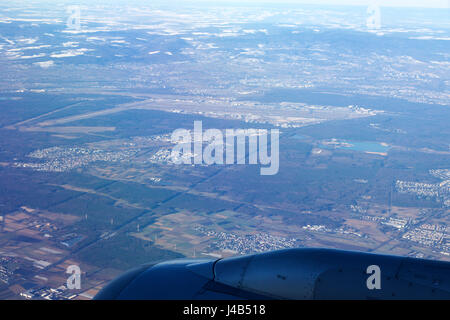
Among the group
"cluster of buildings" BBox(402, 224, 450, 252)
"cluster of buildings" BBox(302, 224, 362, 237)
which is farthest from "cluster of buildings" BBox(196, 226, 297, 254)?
"cluster of buildings" BBox(402, 224, 450, 252)

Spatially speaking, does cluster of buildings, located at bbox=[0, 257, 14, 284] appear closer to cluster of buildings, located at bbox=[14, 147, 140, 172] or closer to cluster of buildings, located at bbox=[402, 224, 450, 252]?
cluster of buildings, located at bbox=[14, 147, 140, 172]

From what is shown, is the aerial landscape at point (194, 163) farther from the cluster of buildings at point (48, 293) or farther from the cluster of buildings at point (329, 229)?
the cluster of buildings at point (329, 229)

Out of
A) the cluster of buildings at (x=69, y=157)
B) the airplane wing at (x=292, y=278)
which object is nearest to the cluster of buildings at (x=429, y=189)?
the cluster of buildings at (x=69, y=157)

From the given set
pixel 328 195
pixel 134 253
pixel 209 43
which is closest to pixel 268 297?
pixel 134 253

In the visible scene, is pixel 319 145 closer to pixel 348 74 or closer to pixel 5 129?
pixel 5 129

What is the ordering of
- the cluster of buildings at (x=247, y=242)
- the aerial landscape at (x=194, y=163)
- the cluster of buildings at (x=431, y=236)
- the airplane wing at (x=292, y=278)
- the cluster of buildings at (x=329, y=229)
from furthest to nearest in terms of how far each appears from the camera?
the cluster of buildings at (x=329, y=229), the cluster of buildings at (x=431, y=236), the aerial landscape at (x=194, y=163), the cluster of buildings at (x=247, y=242), the airplane wing at (x=292, y=278)

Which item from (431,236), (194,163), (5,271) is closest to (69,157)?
(194,163)

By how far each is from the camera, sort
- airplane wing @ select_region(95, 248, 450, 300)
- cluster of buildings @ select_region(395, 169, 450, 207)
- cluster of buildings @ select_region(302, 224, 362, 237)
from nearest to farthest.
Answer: airplane wing @ select_region(95, 248, 450, 300), cluster of buildings @ select_region(302, 224, 362, 237), cluster of buildings @ select_region(395, 169, 450, 207)

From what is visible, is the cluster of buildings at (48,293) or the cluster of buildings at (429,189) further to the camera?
the cluster of buildings at (429,189)
